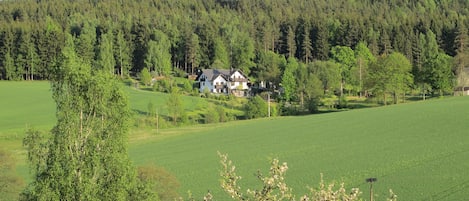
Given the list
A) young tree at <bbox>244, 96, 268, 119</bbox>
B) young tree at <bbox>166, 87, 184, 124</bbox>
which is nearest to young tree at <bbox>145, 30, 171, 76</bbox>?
young tree at <bbox>244, 96, 268, 119</bbox>

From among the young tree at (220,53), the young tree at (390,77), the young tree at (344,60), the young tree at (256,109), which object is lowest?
the young tree at (256,109)

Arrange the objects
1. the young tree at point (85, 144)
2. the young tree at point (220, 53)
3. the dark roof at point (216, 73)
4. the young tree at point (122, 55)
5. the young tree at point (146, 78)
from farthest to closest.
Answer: the young tree at point (220, 53), the young tree at point (122, 55), the young tree at point (146, 78), the dark roof at point (216, 73), the young tree at point (85, 144)

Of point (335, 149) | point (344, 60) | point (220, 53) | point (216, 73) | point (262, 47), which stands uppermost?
point (262, 47)

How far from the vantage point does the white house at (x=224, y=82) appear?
103062 mm

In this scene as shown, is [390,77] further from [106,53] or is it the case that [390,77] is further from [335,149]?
[106,53]

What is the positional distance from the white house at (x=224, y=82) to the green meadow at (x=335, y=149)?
38.3m

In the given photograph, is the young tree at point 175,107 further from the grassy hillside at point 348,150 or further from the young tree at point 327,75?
the young tree at point 327,75

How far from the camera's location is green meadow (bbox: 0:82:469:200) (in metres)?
30.5

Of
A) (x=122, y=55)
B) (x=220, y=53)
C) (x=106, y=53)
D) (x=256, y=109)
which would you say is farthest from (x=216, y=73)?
(x=256, y=109)

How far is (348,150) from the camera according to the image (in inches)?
1603

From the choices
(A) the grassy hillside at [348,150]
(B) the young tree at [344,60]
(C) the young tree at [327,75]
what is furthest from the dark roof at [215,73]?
(A) the grassy hillside at [348,150]

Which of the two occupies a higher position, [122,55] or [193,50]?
[193,50]

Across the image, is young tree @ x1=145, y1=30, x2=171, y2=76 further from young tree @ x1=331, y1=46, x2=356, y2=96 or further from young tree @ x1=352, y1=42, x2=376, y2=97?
young tree @ x1=352, y1=42, x2=376, y2=97

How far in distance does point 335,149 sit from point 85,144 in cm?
2729
